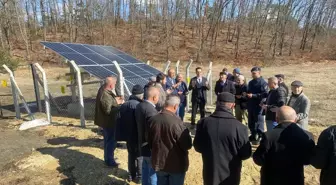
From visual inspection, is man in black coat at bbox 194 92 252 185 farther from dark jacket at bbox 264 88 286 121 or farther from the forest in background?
the forest in background

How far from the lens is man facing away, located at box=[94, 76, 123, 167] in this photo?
5059 millimetres

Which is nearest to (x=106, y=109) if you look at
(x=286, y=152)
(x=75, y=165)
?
(x=75, y=165)

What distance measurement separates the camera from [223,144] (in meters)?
2.93

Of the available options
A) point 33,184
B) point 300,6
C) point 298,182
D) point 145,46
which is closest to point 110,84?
point 33,184

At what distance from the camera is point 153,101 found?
3855 mm

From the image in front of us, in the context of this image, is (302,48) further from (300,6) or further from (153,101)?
(153,101)

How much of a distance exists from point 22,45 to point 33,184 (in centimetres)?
3562

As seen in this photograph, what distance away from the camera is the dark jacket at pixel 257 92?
6004 millimetres

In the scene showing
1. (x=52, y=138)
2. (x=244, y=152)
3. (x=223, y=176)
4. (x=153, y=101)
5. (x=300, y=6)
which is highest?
(x=300, y=6)

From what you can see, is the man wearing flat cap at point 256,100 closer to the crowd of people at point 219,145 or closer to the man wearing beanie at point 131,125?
the crowd of people at point 219,145

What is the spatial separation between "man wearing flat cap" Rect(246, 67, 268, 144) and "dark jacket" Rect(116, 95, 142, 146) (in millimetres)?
3110

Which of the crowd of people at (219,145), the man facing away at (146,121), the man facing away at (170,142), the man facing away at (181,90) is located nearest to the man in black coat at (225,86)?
the man facing away at (181,90)

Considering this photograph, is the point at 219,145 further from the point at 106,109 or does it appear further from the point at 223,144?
the point at 106,109

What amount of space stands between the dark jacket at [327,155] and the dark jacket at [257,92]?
11.1 ft
